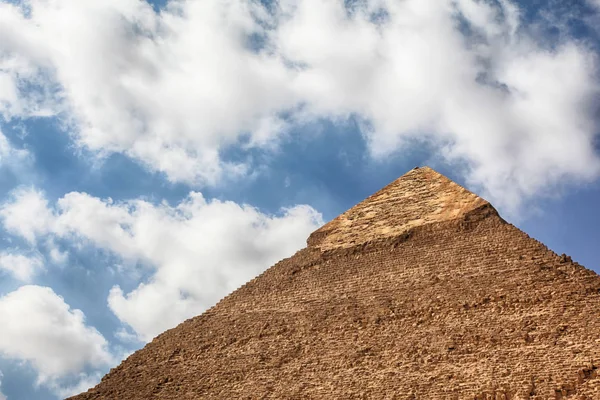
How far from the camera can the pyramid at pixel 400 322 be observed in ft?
46.0

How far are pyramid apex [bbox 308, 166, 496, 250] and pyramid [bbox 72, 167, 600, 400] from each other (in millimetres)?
52

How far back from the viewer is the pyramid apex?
18.9 metres

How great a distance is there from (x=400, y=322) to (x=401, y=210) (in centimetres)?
472

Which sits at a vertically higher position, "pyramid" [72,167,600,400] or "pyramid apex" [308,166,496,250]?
"pyramid apex" [308,166,496,250]

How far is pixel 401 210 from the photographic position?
20.0 m

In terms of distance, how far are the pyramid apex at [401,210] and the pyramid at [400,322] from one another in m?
0.05

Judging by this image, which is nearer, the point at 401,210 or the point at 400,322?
the point at 400,322

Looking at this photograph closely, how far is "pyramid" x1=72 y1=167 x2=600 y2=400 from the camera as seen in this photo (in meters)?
14.0

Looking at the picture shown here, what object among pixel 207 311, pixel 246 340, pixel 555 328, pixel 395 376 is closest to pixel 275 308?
pixel 246 340

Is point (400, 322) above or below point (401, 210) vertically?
below

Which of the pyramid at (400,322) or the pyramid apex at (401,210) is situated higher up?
the pyramid apex at (401,210)

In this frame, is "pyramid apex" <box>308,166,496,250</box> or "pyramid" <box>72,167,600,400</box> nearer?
"pyramid" <box>72,167,600,400</box>

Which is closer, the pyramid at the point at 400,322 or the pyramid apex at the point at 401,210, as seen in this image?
the pyramid at the point at 400,322

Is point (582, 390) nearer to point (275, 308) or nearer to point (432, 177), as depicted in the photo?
point (275, 308)
